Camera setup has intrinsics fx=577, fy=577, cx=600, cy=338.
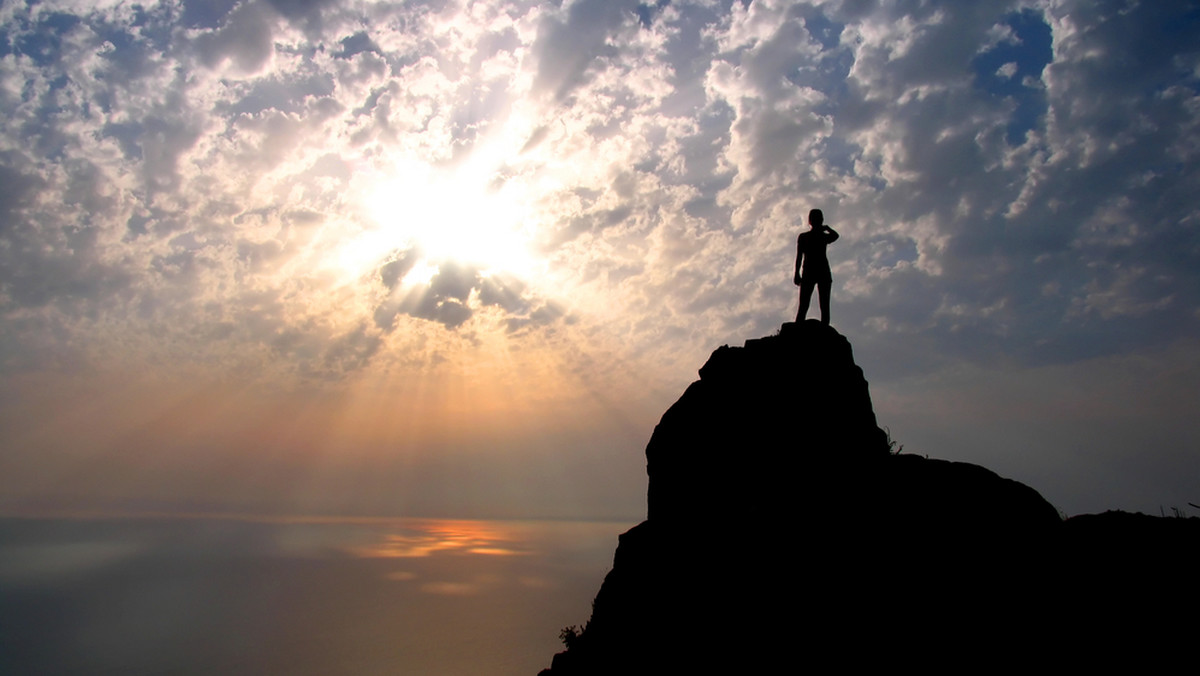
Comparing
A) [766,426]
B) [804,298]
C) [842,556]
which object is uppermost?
[804,298]

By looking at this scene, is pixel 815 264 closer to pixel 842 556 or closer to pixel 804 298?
pixel 804 298

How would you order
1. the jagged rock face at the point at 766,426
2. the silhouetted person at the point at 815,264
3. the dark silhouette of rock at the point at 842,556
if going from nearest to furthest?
1. the dark silhouette of rock at the point at 842,556
2. the jagged rock face at the point at 766,426
3. the silhouetted person at the point at 815,264

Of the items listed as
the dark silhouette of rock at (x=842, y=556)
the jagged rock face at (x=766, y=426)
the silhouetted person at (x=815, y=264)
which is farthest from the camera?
the silhouetted person at (x=815, y=264)

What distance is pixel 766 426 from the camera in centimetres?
1487

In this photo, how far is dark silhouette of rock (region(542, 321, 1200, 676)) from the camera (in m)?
9.79

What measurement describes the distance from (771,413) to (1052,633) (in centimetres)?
685

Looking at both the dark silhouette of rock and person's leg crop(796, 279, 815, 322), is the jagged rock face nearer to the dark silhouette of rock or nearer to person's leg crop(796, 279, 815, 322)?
the dark silhouette of rock

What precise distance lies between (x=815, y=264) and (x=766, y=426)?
16.3 feet

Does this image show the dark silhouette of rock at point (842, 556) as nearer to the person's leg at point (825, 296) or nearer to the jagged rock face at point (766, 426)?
the jagged rock face at point (766, 426)

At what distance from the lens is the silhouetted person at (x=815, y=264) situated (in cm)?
1638

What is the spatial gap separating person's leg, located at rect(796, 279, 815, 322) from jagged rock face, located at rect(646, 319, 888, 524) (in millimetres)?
719

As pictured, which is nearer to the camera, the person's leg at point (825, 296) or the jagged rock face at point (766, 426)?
the jagged rock face at point (766, 426)

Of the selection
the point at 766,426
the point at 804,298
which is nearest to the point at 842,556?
the point at 766,426

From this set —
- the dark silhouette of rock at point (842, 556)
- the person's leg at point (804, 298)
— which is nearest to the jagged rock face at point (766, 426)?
the dark silhouette of rock at point (842, 556)
